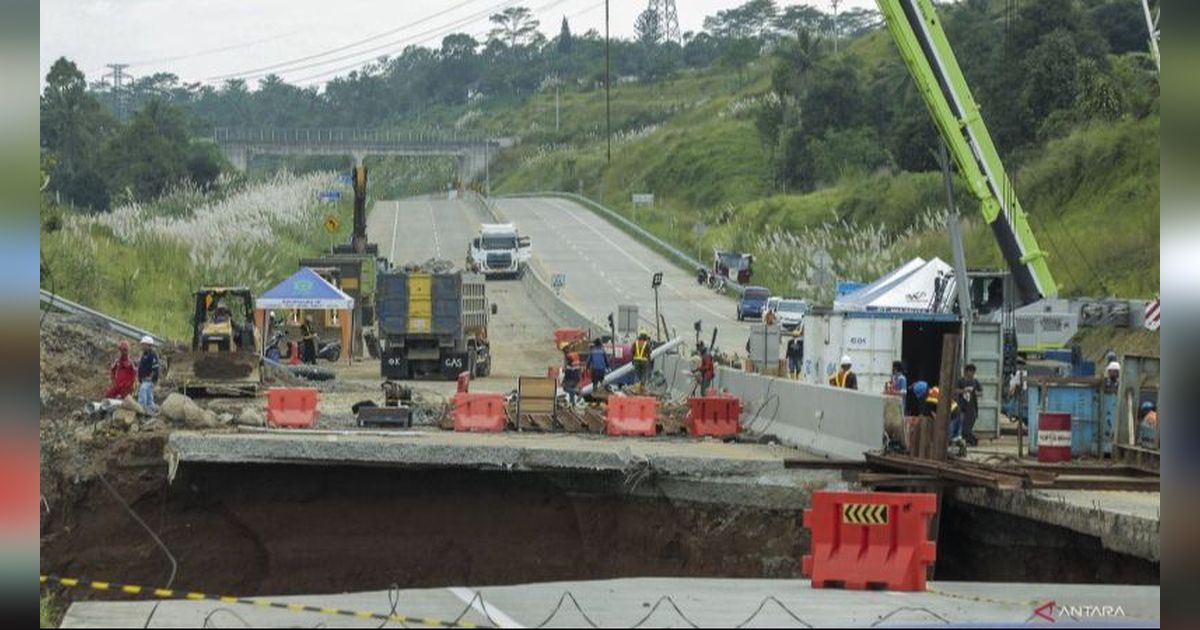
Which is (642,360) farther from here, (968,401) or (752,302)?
(752,302)

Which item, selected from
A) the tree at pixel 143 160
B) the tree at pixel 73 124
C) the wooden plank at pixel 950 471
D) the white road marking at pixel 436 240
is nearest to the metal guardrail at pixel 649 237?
the white road marking at pixel 436 240

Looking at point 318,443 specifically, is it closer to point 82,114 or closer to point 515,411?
point 515,411

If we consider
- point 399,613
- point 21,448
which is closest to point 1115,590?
point 399,613

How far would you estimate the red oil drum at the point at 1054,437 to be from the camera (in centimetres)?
2834

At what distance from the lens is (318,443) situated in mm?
30828

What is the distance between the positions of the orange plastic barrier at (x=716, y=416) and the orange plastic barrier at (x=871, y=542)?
588 inches

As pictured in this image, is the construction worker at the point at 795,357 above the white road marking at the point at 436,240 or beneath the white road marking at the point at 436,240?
beneath

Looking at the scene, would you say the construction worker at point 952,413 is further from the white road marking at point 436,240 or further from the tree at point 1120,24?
the tree at point 1120,24

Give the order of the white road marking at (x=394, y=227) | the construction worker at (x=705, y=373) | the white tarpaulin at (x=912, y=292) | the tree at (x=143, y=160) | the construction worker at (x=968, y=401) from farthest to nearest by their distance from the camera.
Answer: the tree at (x=143, y=160)
the white road marking at (x=394, y=227)
the white tarpaulin at (x=912, y=292)
the construction worker at (x=705, y=373)
the construction worker at (x=968, y=401)

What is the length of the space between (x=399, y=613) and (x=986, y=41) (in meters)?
96.1

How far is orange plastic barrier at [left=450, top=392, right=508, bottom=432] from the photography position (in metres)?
35.0

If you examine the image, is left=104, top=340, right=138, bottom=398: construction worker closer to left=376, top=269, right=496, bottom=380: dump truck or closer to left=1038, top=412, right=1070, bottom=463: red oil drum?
left=376, top=269, right=496, bottom=380: dump truck

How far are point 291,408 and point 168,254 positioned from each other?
35245 millimetres

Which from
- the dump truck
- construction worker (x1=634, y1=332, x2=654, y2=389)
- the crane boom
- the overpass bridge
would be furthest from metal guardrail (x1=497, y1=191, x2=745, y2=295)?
construction worker (x1=634, y1=332, x2=654, y2=389)
